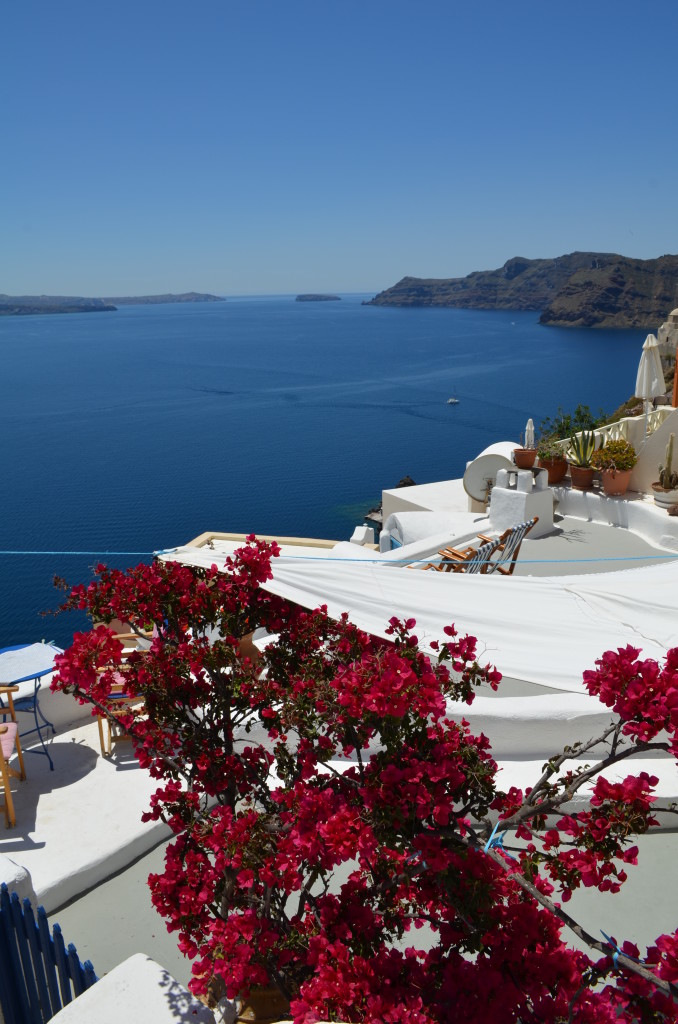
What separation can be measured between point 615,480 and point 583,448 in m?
0.62

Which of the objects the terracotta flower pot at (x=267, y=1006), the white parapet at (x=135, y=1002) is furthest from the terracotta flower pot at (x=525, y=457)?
the white parapet at (x=135, y=1002)

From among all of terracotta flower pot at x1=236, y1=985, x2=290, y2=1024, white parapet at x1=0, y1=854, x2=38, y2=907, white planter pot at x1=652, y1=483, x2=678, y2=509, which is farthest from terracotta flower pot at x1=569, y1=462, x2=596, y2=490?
white parapet at x1=0, y1=854, x2=38, y2=907

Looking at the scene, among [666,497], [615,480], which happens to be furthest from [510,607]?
[615,480]

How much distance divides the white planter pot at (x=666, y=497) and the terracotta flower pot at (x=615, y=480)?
51cm

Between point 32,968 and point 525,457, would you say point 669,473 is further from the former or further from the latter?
point 32,968

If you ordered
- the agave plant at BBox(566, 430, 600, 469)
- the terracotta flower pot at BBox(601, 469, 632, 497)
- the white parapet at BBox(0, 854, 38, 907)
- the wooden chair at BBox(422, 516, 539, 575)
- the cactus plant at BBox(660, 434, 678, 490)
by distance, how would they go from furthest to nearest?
the agave plant at BBox(566, 430, 600, 469)
the terracotta flower pot at BBox(601, 469, 632, 497)
the cactus plant at BBox(660, 434, 678, 490)
the wooden chair at BBox(422, 516, 539, 575)
the white parapet at BBox(0, 854, 38, 907)

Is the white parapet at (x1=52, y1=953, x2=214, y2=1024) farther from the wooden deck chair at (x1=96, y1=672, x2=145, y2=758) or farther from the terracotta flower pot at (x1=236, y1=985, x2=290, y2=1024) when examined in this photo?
the wooden deck chair at (x1=96, y1=672, x2=145, y2=758)

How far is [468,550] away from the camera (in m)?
8.41

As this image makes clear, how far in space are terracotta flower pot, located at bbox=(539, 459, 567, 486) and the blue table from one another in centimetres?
685

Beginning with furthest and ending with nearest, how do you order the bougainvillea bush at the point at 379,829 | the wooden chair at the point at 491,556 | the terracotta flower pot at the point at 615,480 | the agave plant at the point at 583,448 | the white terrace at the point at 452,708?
1. the agave plant at the point at 583,448
2. the terracotta flower pot at the point at 615,480
3. the wooden chair at the point at 491,556
4. the white terrace at the point at 452,708
5. the bougainvillea bush at the point at 379,829

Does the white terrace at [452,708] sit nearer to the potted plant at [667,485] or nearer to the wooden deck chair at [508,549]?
the wooden deck chair at [508,549]

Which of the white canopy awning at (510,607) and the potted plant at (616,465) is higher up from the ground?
the potted plant at (616,465)

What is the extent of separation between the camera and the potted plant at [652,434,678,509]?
9406 millimetres

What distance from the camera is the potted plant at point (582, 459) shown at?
1021cm
